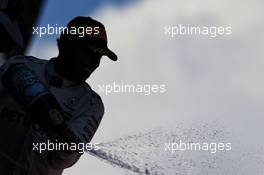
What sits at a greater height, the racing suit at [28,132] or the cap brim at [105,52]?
the cap brim at [105,52]

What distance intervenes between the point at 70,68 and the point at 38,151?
43 cm

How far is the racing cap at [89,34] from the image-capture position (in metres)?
3.07

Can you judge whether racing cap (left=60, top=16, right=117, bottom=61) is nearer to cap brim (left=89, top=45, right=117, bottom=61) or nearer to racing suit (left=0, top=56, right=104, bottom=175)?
cap brim (left=89, top=45, right=117, bottom=61)

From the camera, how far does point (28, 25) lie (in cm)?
1028

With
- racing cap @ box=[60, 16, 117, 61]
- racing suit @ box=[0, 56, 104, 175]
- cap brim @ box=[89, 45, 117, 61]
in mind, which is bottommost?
racing suit @ box=[0, 56, 104, 175]

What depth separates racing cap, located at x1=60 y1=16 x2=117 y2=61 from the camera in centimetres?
307

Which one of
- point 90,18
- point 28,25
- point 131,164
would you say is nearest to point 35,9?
point 28,25

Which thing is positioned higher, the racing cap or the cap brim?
the racing cap

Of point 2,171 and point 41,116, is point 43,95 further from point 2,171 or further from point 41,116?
point 2,171

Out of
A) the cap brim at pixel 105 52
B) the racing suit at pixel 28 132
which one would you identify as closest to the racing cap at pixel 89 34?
the cap brim at pixel 105 52

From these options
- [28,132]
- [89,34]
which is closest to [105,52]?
[89,34]

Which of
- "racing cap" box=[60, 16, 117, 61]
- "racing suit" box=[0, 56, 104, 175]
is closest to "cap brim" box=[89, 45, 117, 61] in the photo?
"racing cap" box=[60, 16, 117, 61]

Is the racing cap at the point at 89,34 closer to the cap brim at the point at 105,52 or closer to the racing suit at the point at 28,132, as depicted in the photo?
the cap brim at the point at 105,52

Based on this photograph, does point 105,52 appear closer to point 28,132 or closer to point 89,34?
point 89,34
